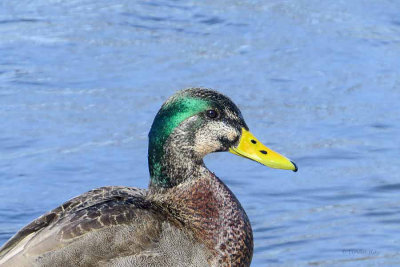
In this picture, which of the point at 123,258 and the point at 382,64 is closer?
the point at 123,258

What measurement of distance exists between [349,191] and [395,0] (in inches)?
186

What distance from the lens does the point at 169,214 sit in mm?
6516

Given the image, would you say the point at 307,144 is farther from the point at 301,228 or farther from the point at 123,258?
the point at 123,258

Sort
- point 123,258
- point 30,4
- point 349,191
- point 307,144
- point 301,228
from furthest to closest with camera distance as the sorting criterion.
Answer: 1. point 30,4
2. point 307,144
3. point 349,191
4. point 301,228
5. point 123,258

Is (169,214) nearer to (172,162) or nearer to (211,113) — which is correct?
(172,162)

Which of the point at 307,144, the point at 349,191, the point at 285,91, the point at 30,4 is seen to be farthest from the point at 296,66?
the point at 30,4

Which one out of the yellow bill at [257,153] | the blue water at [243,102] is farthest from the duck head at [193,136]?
the blue water at [243,102]

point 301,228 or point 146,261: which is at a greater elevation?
point 146,261

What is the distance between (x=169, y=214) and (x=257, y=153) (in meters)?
0.69

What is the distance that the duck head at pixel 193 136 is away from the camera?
6.52 meters

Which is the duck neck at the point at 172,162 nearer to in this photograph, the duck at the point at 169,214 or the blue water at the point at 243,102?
the duck at the point at 169,214

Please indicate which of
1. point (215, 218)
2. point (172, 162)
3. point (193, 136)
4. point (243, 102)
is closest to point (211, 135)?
point (193, 136)

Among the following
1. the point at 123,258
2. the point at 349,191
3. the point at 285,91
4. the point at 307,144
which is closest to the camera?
the point at 123,258

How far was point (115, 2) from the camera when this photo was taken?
42.2 feet
